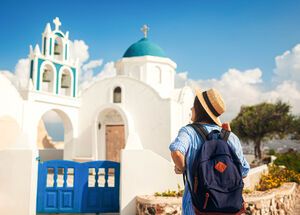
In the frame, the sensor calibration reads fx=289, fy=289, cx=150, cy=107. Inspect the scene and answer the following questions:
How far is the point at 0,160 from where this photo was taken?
618 centimetres

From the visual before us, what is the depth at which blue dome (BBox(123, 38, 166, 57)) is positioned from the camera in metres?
16.7

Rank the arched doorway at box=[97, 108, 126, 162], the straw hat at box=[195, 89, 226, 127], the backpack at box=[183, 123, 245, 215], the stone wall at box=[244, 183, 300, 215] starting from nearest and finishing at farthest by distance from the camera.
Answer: the backpack at box=[183, 123, 245, 215], the straw hat at box=[195, 89, 226, 127], the stone wall at box=[244, 183, 300, 215], the arched doorway at box=[97, 108, 126, 162]

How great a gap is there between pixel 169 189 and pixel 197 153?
13.6ft

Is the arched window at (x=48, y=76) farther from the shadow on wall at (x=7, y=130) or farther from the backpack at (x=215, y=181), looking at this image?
the backpack at (x=215, y=181)

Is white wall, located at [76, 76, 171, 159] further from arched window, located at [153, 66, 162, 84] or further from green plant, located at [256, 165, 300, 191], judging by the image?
green plant, located at [256, 165, 300, 191]

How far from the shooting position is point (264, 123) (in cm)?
2294

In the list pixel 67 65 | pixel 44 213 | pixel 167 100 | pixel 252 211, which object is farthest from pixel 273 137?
pixel 44 213

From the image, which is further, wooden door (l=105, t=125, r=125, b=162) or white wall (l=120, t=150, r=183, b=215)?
wooden door (l=105, t=125, r=125, b=162)

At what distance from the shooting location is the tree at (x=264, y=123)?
22766mm

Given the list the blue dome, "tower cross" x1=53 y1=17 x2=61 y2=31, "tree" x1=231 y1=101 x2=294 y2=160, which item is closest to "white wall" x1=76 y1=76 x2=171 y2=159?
the blue dome

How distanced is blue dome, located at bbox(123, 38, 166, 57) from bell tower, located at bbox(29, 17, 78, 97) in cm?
377

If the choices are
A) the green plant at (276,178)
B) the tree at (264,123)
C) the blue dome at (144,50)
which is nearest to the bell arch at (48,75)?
A: the blue dome at (144,50)

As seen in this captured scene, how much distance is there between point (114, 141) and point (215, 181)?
495 inches

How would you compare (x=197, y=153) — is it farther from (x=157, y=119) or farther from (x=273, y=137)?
(x=273, y=137)
